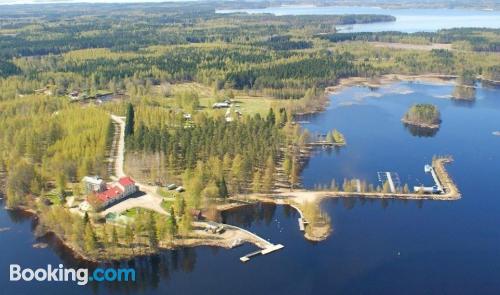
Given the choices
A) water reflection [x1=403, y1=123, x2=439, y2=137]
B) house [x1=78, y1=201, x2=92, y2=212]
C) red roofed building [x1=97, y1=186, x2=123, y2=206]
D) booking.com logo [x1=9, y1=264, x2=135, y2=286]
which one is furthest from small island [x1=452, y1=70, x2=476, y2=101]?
booking.com logo [x1=9, y1=264, x2=135, y2=286]

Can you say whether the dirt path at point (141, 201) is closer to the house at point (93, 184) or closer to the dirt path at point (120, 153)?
the dirt path at point (120, 153)

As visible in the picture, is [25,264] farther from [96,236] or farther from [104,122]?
[104,122]

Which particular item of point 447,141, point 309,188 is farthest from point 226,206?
point 447,141

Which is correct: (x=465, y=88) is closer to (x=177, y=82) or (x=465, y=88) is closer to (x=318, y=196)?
(x=177, y=82)

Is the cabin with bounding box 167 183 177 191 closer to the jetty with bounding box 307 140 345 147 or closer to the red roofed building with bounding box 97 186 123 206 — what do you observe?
the red roofed building with bounding box 97 186 123 206

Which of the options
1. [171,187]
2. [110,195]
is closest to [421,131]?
[171,187]

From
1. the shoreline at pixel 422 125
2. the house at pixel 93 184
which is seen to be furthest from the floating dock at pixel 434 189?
the house at pixel 93 184

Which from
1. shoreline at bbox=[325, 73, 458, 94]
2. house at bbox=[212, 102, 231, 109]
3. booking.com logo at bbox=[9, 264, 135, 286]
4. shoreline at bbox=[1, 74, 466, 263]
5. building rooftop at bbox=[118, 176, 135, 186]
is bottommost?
booking.com logo at bbox=[9, 264, 135, 286]
